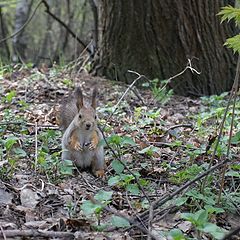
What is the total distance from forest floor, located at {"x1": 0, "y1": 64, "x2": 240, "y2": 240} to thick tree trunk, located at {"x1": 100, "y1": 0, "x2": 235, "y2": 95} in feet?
3.79

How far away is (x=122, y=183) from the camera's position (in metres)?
3.41

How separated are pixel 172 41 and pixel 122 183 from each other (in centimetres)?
354

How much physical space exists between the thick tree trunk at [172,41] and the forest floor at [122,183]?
1.16 meters

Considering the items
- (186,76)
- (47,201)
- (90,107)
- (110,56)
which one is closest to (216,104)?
(186,76)

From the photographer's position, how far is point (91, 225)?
2.85 m

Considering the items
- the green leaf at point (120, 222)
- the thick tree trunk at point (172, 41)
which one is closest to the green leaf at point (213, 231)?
the green leaf at point (120, 222)

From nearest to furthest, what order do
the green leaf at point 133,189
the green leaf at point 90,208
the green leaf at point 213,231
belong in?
the green leaf at point 213,231 → the green leaf at point 90,208 → the green leaf at point 133,189

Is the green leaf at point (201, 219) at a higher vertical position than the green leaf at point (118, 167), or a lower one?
higher

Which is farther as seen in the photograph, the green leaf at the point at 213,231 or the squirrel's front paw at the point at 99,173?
the squirrel's front paw at the point at 99,173

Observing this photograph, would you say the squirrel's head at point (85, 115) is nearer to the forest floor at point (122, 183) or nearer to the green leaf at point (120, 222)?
the forest floor at point (122, 183)

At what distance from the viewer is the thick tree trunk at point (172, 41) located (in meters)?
6.57

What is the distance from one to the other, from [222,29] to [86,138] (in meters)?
3.43

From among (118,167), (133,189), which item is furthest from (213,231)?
(118,167)

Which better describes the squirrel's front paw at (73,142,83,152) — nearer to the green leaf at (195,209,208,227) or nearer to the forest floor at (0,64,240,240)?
the forest floor at (0,64,240,240)
